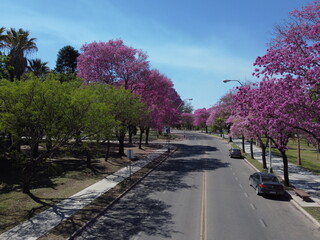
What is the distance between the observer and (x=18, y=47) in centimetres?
2739

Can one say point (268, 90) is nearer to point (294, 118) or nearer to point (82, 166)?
point (294, 118)

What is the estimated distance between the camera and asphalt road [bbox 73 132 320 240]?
35.6ft

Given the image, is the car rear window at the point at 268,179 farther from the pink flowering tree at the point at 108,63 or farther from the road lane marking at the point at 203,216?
the pink flowering tree at the point at 108,63

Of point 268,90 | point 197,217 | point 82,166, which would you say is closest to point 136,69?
point 82,166

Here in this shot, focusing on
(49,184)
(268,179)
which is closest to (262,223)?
(268,179)

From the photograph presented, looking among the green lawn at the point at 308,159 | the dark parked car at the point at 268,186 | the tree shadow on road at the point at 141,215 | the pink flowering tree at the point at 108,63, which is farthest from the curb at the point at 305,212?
the pink flowering tree at the point at 108,63

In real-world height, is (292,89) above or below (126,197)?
above

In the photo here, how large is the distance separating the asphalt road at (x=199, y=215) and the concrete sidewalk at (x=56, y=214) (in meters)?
1.67

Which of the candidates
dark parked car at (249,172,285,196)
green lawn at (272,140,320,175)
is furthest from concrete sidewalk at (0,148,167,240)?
green lawn at (272,140,320,175)

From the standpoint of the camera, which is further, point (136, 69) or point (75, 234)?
point (136, 69)

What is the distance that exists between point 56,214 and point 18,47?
2114cm

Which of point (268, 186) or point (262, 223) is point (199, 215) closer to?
point (262, 223)

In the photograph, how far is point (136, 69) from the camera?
33531 millimetres

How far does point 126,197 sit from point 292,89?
1127cm
